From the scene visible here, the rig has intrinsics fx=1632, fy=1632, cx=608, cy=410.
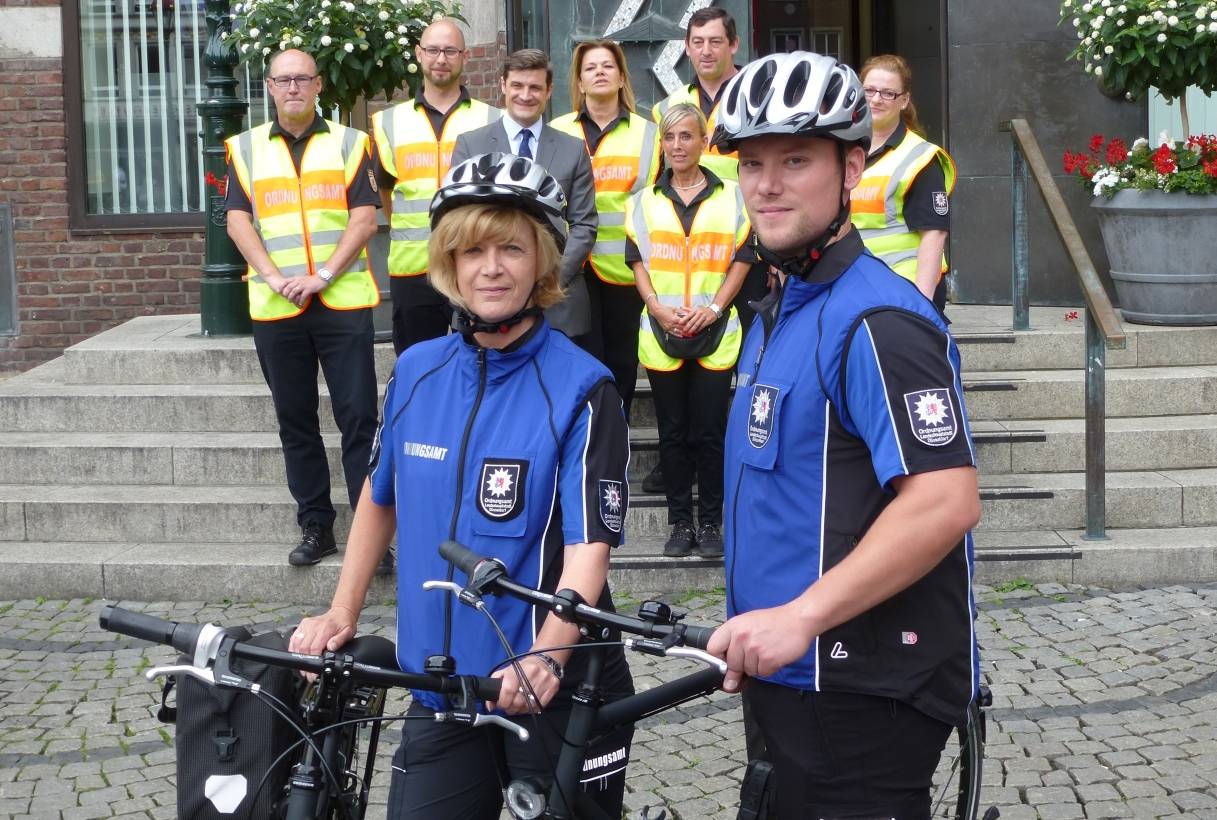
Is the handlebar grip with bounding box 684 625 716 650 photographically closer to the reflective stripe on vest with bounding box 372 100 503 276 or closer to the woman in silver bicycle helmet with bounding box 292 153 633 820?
the woman in silver bicycle helmet with bounding box 292 153 633 820

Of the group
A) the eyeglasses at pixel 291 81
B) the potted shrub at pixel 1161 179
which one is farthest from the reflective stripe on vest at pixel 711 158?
the potted shrub at pixel 1161 179

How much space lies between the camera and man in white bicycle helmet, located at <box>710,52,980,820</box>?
2633mm

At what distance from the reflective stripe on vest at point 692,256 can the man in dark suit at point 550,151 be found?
28 centimetres

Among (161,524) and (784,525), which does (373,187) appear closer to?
(161,524)

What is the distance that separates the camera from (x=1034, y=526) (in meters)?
7.78

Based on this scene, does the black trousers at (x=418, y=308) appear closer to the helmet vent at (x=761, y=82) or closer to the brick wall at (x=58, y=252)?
the helmet vent at (x=761, y=82)

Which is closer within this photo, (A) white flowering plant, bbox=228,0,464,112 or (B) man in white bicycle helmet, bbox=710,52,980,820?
(B) man in white bicycle helmet, bbox=710,52,980,820

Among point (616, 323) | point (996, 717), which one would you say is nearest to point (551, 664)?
point (996, 717)

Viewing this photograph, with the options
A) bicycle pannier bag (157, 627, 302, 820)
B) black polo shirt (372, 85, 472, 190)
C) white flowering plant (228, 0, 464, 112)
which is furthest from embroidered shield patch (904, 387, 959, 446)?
white flowering plant (228, 0, 464, 112)

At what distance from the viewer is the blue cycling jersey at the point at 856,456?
2.65 m

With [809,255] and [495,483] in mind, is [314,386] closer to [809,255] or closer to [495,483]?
[495,483]

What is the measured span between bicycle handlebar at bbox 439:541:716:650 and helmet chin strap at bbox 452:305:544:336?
0.60 meters

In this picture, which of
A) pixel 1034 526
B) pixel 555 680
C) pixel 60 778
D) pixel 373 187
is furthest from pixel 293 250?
pixel 555 680

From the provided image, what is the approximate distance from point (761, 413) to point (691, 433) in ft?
15.3
